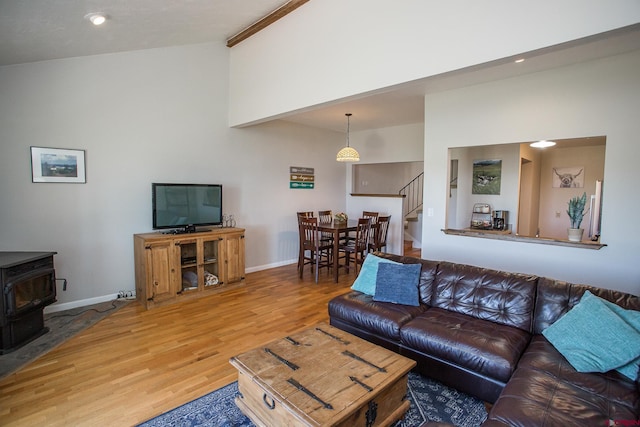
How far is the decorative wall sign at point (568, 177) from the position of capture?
6.20 m

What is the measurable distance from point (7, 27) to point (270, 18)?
2619mm

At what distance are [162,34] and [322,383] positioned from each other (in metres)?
4.18

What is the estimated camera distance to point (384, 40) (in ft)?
10.0

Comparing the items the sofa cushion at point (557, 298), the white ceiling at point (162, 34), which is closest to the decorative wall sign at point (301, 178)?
the white ceiling at point (162, 34)

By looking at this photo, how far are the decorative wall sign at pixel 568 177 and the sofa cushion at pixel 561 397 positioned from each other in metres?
5.59

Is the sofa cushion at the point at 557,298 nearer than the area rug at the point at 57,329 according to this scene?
Yes

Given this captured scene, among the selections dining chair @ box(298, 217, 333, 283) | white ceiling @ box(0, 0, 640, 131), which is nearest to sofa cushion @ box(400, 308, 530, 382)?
white ceiling @ box(0, 0, 640, 131)

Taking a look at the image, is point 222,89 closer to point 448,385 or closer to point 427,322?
point 427,322

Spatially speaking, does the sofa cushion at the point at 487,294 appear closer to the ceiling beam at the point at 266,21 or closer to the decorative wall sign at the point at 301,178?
the ceiling beam at the point at 266,21

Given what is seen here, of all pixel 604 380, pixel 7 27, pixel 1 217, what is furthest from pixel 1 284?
pixel 604 380

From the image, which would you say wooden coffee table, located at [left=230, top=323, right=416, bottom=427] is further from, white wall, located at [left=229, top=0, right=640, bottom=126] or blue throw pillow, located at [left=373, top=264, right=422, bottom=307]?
white wall, located at [left=229, top=0, right=640, bottom=126]

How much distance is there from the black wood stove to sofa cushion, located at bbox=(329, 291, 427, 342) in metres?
2.78

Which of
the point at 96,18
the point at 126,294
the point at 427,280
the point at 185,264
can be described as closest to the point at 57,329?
the point at 126,294

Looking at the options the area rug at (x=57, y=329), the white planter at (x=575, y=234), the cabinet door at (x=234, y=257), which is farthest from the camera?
the cabinet door at (x=234, y=257)
